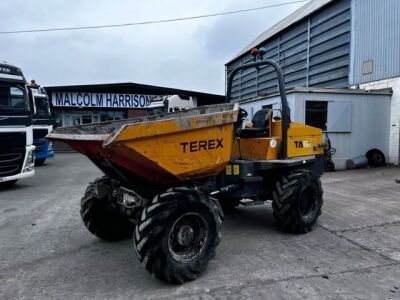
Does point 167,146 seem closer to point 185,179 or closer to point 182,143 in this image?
point 182,143

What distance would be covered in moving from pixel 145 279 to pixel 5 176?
6844 millimetres

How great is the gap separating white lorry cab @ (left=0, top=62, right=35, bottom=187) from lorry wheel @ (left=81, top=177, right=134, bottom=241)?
17.1 feet

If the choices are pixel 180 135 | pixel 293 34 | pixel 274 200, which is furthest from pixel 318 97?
pixel 180 135

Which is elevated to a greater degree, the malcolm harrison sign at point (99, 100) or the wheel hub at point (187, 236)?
the malcolm harrison sign at point (99, 100)

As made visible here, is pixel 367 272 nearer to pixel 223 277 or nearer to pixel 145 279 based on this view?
pixel 223 277

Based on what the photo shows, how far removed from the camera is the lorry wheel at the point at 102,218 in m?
4.90

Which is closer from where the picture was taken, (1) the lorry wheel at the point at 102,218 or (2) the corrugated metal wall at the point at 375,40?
(1) the lorry wheel at the point at 102,218

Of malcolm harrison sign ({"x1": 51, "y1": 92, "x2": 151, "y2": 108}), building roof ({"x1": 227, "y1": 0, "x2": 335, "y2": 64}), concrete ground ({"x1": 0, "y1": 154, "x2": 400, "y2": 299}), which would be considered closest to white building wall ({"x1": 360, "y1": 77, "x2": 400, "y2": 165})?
building roof ({"x1": 227, "y1": 0, "x2": 335, "y2": 64})

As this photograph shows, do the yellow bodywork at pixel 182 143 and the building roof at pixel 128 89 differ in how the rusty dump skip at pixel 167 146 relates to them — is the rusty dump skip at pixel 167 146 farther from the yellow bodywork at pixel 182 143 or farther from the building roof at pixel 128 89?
the building roof at pixel 128 89

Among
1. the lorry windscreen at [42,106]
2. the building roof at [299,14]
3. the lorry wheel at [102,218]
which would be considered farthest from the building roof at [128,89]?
the lorry wheel at [102,218]

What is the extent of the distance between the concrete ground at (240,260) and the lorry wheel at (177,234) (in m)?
0.18

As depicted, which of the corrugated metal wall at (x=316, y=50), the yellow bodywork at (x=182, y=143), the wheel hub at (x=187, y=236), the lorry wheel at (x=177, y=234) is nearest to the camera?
the yellow bodywork at (x=182, y=143)

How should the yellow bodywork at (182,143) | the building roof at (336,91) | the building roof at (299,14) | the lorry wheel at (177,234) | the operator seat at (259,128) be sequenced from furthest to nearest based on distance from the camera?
1. the building roof at (299,14)
2. the building roof at (336,91)
3. the operator seat at (259,128)
4. the lorry wheel at (177,234)
5. the yellow bodywork at (182,143)

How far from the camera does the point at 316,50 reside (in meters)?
15.4
